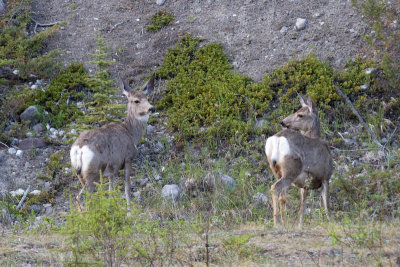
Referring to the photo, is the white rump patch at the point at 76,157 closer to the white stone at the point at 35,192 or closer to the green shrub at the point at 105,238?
the white stone at the point at 35,192

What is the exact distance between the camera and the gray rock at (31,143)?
465 inches

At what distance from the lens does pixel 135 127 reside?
1112cm

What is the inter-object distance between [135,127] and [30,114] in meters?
2.52

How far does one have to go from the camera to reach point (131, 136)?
10844 millimetres

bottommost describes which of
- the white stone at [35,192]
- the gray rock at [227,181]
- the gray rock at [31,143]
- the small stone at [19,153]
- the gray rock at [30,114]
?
the gray rock at [227,181]

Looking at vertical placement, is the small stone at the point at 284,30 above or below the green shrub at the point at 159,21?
below

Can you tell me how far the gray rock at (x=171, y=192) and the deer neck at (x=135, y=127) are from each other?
1.01m

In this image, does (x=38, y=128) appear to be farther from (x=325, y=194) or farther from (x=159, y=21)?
(x=325, y=194)

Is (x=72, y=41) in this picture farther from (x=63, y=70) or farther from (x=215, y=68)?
(x=215, y=68)

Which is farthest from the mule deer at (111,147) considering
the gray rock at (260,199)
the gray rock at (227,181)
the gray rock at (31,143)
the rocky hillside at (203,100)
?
the gray rock at (260,199)

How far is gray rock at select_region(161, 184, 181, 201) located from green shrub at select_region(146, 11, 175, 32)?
5136 millimetres

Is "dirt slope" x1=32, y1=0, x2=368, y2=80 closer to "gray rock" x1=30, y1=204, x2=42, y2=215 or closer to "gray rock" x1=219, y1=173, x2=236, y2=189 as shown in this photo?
"gray rock" x1=219, y1=173, x2=236, y2=189

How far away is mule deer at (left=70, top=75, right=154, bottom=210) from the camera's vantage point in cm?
937

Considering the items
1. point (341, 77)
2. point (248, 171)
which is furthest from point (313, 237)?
point (341, 77)
